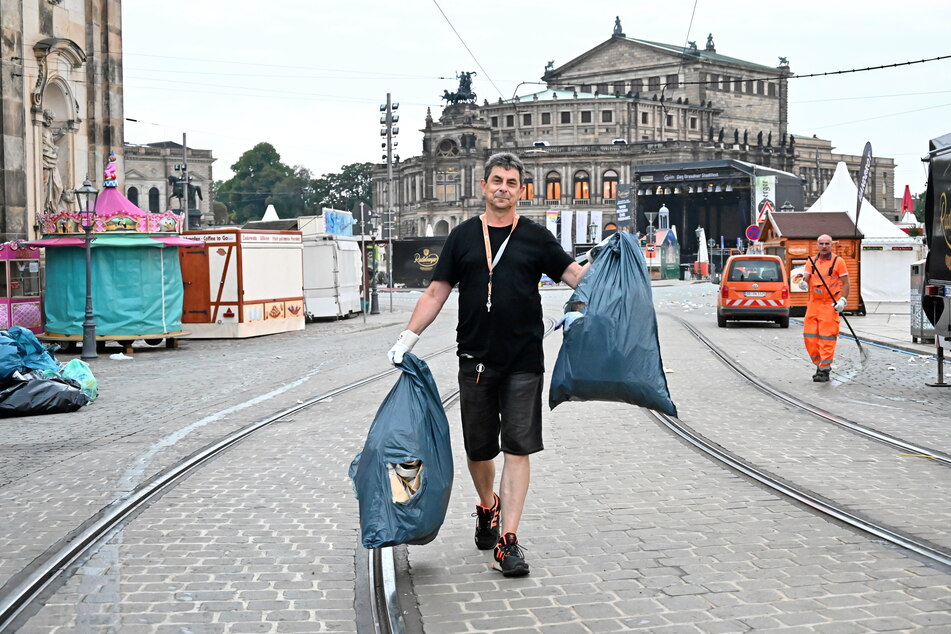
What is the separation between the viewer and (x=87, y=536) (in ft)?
20.7

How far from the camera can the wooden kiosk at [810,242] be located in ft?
106

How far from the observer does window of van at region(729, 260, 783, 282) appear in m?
27.3

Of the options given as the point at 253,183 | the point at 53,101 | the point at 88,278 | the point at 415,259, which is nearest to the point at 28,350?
the point at 88,278

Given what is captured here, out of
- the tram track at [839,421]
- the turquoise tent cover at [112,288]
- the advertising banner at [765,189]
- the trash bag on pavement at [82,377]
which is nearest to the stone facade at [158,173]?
the advertising banner at [765,189]

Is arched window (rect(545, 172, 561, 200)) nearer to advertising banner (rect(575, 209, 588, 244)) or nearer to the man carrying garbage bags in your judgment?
advertising banner (rect(575, 209, 588, 244))

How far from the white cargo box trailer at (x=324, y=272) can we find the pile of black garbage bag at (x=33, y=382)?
68.6ft

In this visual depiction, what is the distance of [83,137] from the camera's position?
3197cm

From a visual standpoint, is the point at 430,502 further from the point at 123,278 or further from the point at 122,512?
the point at 123,278

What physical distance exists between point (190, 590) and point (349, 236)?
3219cm

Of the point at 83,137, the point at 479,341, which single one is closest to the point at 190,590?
the point at 479,341

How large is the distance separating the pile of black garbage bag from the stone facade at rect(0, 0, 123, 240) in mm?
14222

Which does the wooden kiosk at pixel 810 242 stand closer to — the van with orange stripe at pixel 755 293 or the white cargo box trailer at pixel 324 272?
the van with orange stripe at pixel 755 293

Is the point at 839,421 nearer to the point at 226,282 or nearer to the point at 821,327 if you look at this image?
the point at 821,327

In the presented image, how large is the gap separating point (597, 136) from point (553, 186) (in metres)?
8.15
